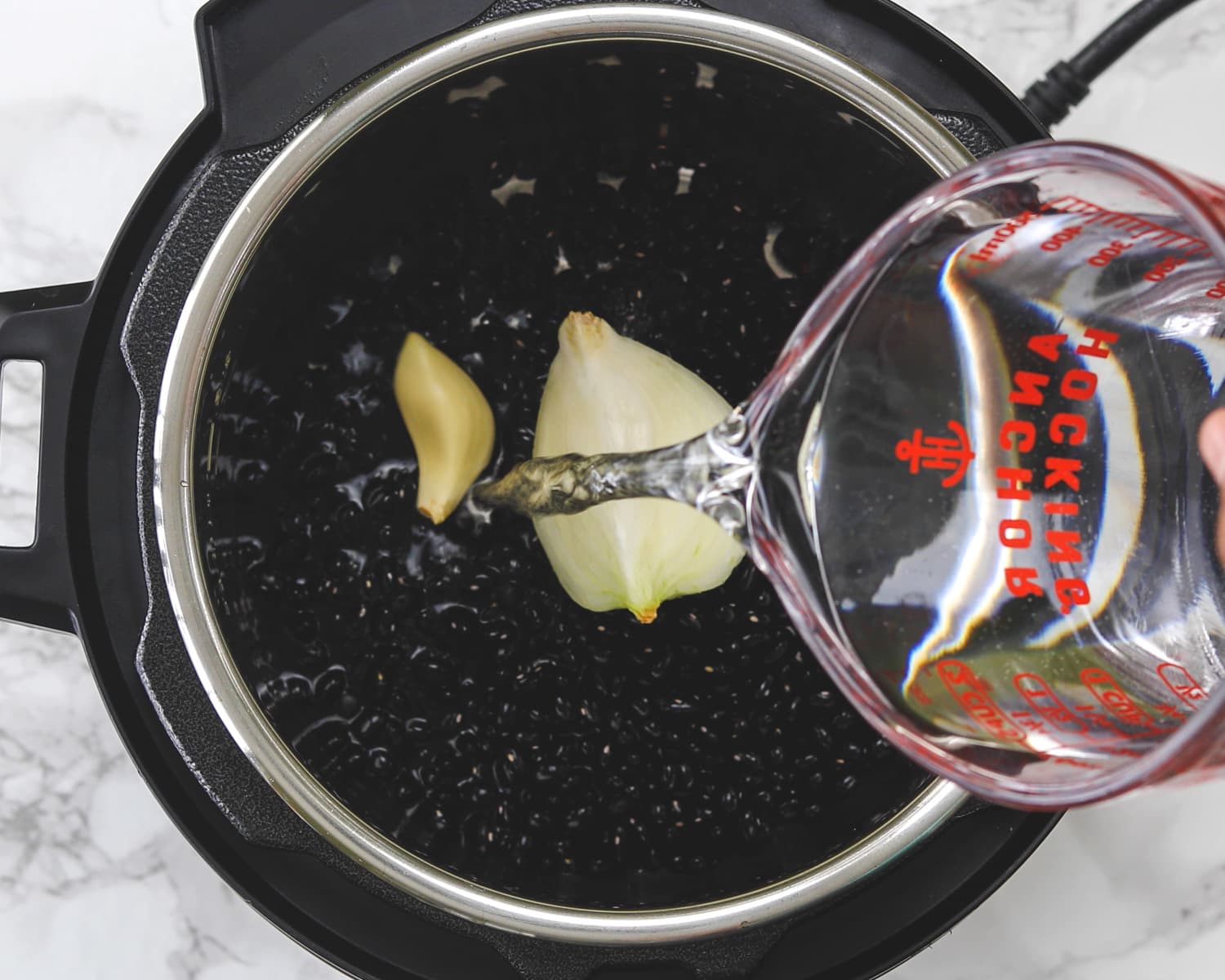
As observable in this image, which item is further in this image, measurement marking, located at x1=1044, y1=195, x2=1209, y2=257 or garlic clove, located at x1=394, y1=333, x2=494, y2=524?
garlic clove, located at x1=394, y1=333, x2=494, y2=524

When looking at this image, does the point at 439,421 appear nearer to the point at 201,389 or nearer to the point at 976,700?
the point at 201,389

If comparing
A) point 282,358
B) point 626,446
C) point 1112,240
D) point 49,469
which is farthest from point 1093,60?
point 49,469

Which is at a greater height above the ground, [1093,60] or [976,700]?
[1093,60]

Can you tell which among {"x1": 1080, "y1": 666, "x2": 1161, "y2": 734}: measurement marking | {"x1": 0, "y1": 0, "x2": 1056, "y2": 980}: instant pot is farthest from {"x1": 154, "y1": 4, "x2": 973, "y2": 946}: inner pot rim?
{"x1": 1080, "y1": 666, "x2": 1161, "y2": 734}: measurement marking

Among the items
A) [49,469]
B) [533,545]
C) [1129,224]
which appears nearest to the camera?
[1129,224]

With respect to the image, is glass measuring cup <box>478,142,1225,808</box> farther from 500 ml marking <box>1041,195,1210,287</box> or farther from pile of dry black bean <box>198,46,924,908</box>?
pile of dry black bean <box>198,46,924,908</box>

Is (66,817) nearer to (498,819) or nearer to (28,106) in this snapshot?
(498,819)
